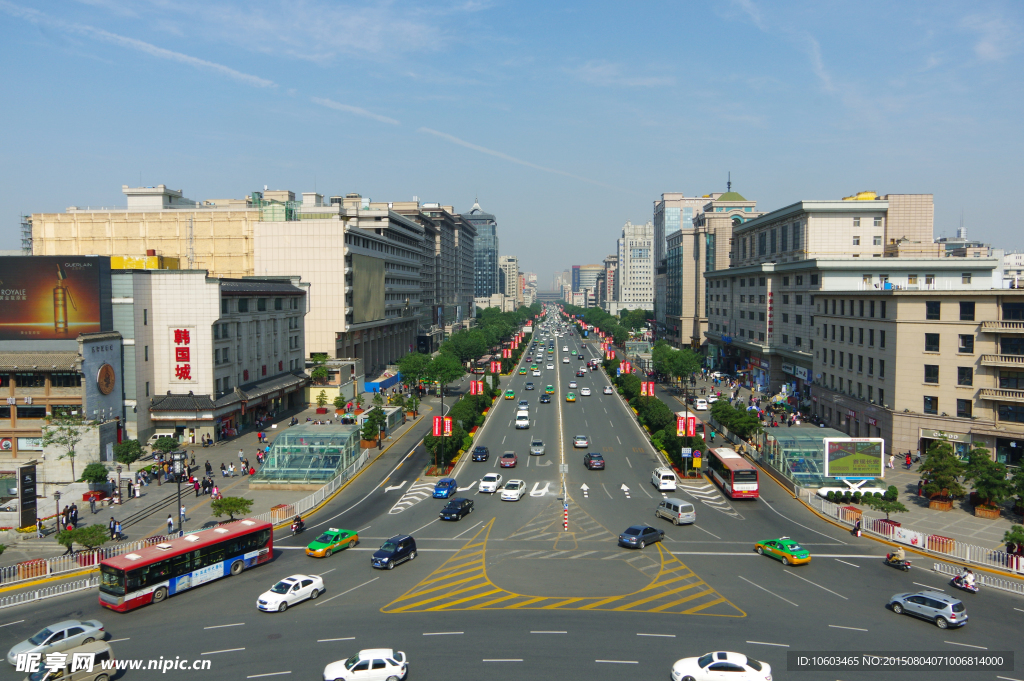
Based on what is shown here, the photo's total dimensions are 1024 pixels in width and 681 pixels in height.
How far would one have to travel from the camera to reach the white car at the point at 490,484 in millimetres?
51188

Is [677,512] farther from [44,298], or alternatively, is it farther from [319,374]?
[319,374]

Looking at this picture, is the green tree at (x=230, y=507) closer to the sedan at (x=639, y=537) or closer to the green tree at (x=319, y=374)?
the sedan at (x=639, y=537)

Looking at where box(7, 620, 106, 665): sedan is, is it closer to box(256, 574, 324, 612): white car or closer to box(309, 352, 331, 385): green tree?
box(256, 574, 324, 612): white car

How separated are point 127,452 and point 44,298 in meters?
19.3

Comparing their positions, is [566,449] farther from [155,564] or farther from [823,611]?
[155,564]

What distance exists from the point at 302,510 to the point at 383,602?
1857 centimetres

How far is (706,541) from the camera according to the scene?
39812 millimetres

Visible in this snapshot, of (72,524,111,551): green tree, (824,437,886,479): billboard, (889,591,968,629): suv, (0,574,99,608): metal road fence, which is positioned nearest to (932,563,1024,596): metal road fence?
(889,591,968,629): suv

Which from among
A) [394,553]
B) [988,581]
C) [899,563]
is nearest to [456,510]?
[394,553]

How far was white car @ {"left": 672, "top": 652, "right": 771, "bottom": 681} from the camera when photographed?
21.6m

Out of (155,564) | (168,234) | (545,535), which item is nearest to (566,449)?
(545,535)

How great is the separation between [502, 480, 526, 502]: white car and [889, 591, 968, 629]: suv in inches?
1014

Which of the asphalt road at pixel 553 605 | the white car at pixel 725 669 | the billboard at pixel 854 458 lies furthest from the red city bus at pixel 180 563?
the billboard at pixel 854 458

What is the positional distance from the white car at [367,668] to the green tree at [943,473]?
41.6m
